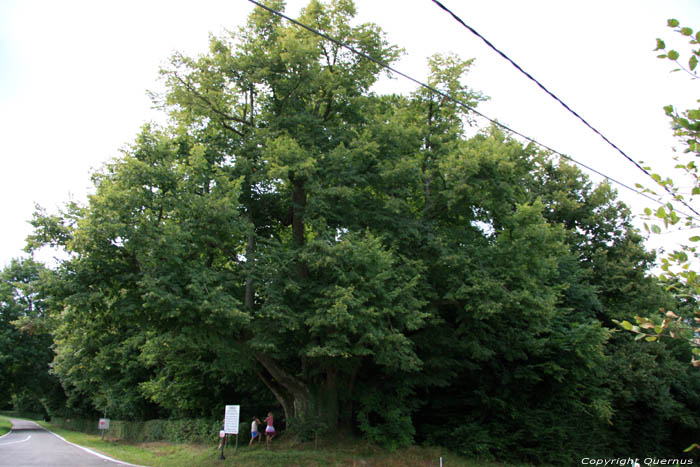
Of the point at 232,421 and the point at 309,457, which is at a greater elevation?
the point at 232,421

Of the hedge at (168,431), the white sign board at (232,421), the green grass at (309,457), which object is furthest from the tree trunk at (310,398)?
the hedge at (168,431)

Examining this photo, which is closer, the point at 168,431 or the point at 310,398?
the point at 310,398

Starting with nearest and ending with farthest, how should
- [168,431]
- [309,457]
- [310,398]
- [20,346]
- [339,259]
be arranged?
[339,259], [309,457], [310,398], [168,431], [20,346]

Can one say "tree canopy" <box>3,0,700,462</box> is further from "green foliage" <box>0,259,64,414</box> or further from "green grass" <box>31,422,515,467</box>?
"green foliage" <box>0,259,64,414</box>

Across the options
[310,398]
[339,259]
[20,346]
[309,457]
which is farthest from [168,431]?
[20,346]

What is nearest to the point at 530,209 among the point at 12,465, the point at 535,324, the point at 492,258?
the point at 492,258

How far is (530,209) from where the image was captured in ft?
48.3

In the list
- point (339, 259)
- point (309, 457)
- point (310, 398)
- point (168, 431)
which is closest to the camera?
point (339, 259)

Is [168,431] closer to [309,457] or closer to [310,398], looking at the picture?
[310,398]

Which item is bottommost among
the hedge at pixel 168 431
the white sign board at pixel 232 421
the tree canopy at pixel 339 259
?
the hedge at pixel 168 431

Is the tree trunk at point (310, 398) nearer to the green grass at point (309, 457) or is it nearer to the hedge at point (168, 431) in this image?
the green grass at point (309, 457)

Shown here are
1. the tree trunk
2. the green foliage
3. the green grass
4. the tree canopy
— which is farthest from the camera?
the green foliage

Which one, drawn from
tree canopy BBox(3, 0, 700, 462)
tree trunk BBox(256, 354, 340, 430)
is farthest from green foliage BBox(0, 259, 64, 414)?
tree trunk BBox(256, 354, 340, 430)

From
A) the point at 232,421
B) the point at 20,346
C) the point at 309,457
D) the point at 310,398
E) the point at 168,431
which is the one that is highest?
the point at 20,346
